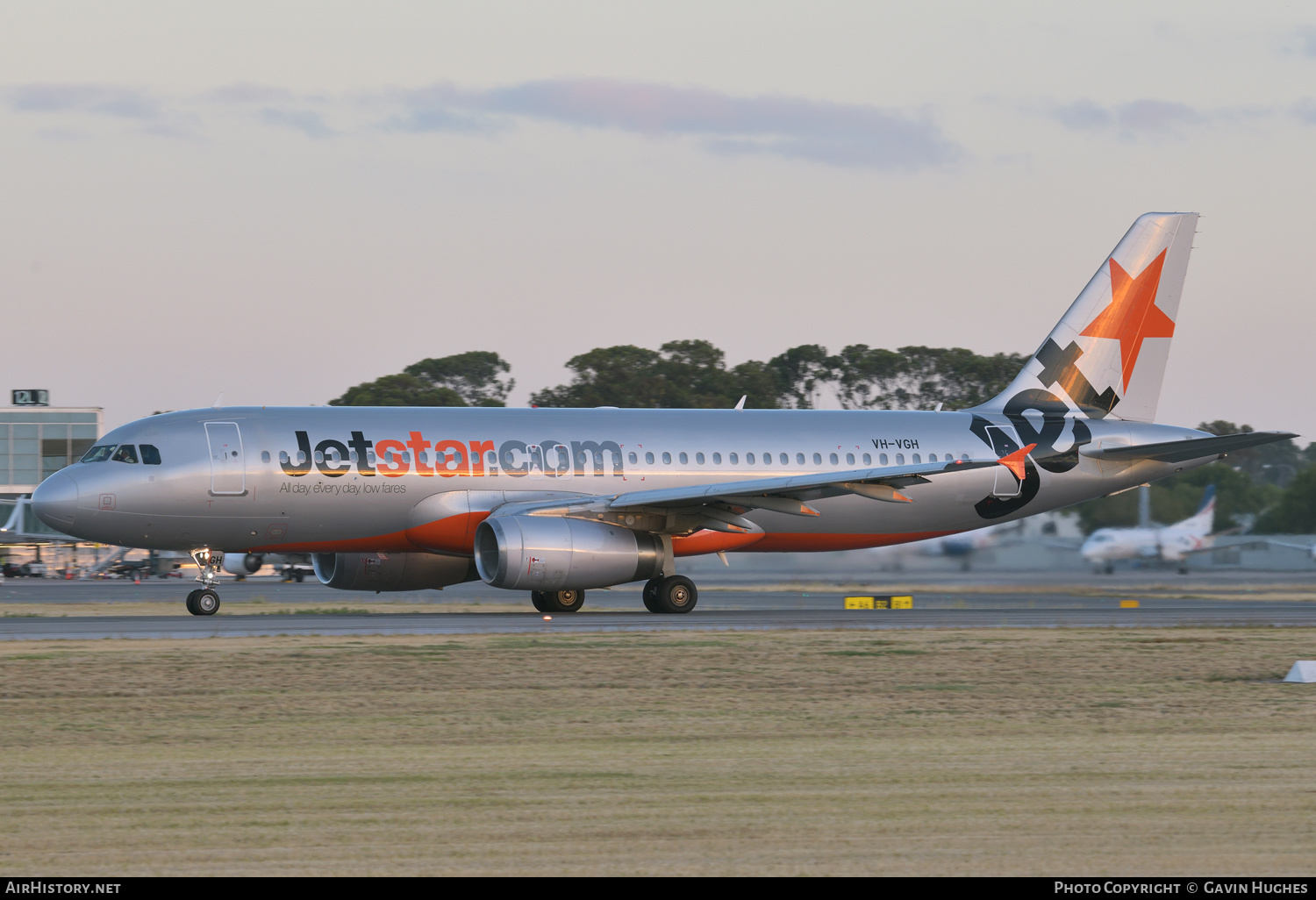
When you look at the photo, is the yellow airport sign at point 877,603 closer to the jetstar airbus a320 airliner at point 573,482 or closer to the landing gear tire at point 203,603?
the jetstar airbus a320 airliner at point 573,482

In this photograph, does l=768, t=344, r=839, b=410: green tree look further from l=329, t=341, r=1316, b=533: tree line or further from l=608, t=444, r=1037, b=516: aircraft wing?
l=608, t=444, r=1037, b=516: aircraft wing

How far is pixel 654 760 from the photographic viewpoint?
1209 cm

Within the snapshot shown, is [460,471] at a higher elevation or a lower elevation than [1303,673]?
higher

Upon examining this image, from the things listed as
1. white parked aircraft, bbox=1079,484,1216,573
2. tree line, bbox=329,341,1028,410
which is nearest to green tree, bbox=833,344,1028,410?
tree line, bbox=329,341,1028,410

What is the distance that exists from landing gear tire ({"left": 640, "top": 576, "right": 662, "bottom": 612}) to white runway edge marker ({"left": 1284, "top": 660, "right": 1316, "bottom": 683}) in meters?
14.2

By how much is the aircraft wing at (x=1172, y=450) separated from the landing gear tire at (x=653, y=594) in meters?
11.1

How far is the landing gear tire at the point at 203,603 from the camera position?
28.5 m

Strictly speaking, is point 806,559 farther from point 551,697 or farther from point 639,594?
point 551,697

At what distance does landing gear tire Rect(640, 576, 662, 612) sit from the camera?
98.6 ft

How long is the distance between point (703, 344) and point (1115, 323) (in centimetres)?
6519

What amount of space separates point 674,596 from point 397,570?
5775 millimetres

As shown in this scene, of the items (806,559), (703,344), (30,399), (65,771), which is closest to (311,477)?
(806,559)

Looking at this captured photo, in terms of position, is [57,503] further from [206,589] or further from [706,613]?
[706,613]

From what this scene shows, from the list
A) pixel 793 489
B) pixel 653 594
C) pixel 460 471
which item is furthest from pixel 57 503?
pixel 793 489
